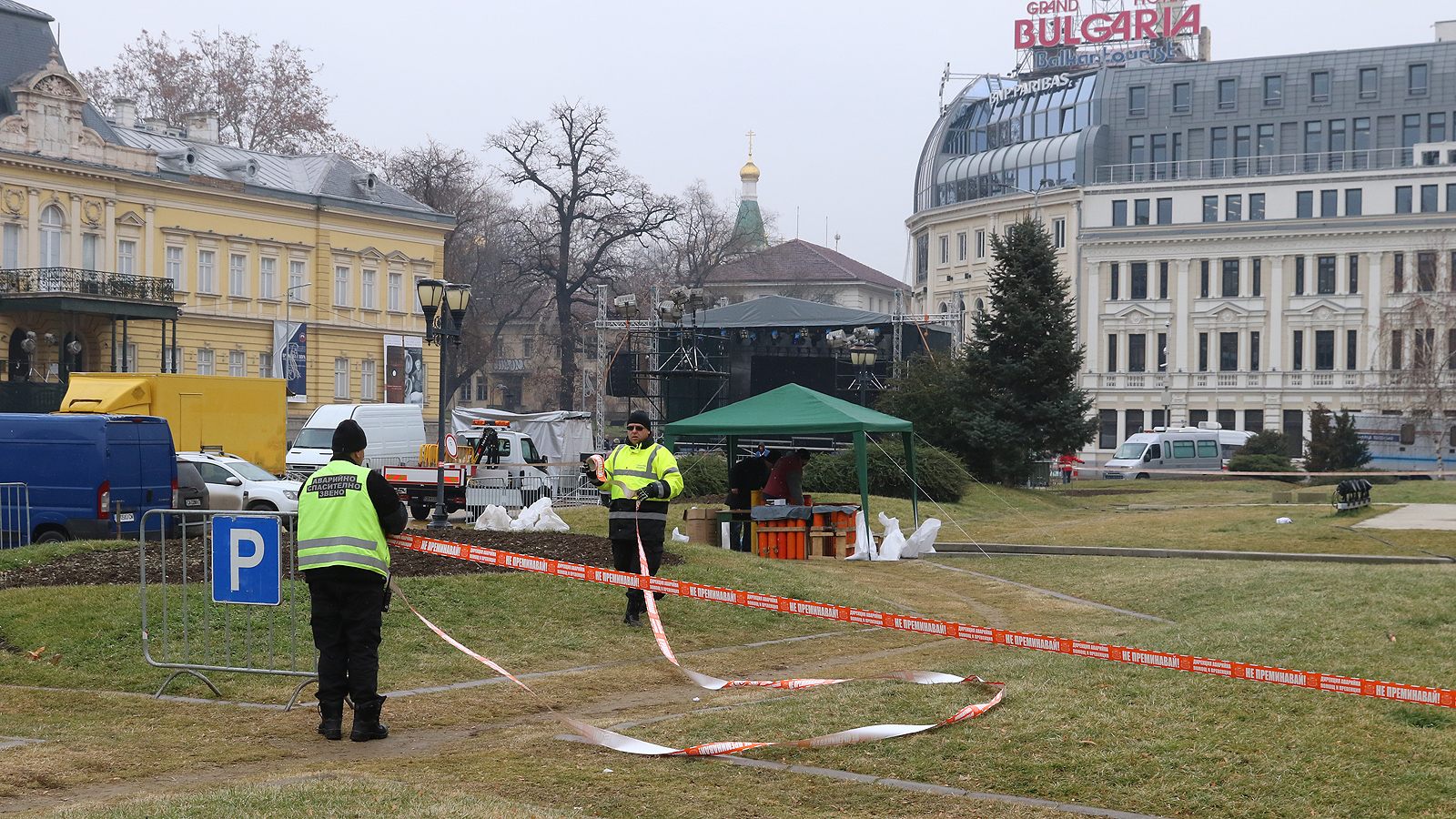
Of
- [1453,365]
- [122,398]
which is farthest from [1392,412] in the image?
[122,398]

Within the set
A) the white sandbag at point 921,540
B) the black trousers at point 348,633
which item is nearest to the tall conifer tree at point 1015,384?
Answer: the white sandbag at point 921,540

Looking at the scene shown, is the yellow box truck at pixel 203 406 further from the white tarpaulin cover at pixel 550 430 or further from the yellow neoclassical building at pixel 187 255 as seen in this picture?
the white tarpaulin cover at pixel 550 430

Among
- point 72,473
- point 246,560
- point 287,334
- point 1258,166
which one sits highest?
point 1258,166

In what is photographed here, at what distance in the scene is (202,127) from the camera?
57.5 metres

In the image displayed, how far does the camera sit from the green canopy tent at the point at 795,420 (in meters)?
22.0

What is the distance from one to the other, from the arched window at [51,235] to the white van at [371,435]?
59.1 feet

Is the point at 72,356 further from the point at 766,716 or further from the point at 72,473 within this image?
the point at 766,716

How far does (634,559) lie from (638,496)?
0.62 meters

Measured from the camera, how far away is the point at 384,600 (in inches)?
331

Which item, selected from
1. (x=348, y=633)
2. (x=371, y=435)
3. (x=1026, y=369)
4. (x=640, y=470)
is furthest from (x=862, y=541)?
(x=1026, y=369)

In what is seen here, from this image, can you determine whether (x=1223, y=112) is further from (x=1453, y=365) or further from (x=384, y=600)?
(x=384, y=600)

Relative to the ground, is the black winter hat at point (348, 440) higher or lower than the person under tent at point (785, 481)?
higher

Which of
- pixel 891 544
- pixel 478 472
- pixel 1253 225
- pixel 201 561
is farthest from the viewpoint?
pixel 1253 225

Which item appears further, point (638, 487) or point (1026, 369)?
point (1026, 369)
